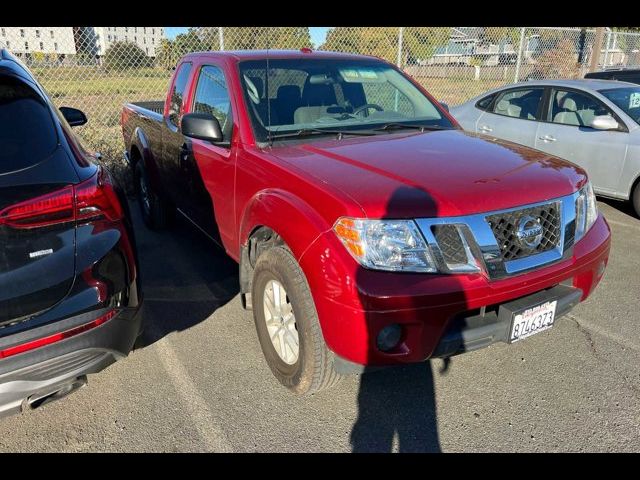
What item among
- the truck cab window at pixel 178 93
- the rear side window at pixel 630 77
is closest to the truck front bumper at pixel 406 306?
the truck cab window at pixel 178 93

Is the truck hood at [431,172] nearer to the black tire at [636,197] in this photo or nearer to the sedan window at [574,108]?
the black tire at [636,197]

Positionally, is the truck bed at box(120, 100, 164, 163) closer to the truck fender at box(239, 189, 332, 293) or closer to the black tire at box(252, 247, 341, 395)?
the truck fender at box(239, 189, 332, 293)

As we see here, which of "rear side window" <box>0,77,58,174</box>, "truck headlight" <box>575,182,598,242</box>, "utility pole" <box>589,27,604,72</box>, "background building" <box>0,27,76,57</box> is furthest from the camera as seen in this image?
"utility pole" <box>589,27,604,72</box>

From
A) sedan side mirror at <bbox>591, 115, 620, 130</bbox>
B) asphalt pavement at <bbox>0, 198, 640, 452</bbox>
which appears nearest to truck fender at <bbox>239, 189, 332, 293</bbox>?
asphalt pavement at <bbox>0, 198, 640, 452</bbox>

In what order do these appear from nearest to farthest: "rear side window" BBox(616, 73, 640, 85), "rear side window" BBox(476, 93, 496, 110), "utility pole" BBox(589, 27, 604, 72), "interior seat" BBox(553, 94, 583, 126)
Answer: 1. "interior seat" BBox(553, 94, 583, 126)
2. "rear side window" BBox(476, 93, 496, 110)
3. "rear side window" BBox(616, 73, 640, 85)
4. "utility pole" BBox(589, 27, 604, 72)

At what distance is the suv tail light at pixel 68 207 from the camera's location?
2.02 meters

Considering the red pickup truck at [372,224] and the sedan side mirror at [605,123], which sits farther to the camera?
the sedan side mirror at [605,123]

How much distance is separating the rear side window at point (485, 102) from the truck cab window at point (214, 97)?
447 centimetres

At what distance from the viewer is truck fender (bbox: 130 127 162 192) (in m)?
5.07

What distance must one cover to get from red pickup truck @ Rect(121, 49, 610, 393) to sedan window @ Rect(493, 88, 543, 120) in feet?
11.1

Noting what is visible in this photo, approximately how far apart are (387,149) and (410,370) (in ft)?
4.30

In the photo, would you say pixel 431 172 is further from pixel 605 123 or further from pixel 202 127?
pixel 605 123

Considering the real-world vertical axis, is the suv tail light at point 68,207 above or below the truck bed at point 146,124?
above

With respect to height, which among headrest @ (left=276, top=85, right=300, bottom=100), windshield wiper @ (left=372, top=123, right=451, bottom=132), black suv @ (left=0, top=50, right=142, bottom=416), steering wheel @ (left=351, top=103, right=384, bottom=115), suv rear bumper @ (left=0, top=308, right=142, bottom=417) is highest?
headrest @ (left=276, top=85, right=300, bottom=100)
